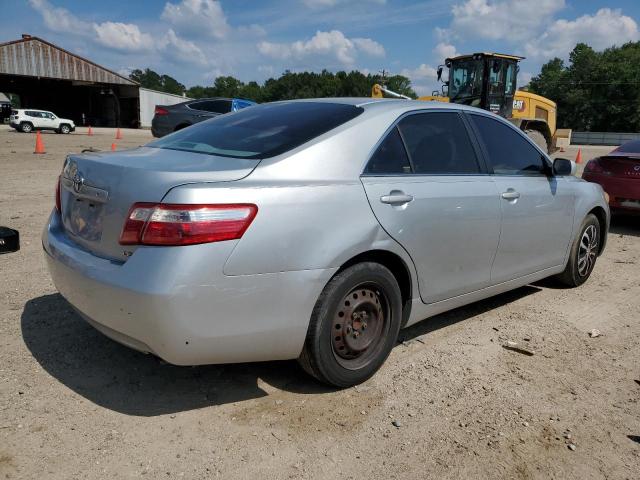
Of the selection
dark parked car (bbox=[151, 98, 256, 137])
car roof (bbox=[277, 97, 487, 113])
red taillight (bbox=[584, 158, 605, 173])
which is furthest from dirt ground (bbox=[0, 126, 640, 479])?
dark parked car (bbox=[151, 98, 256, 137])

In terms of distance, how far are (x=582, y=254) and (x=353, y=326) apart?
3083 mm

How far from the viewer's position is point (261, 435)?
101 inches

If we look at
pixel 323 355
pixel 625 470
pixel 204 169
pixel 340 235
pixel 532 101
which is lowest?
pixel 625 470

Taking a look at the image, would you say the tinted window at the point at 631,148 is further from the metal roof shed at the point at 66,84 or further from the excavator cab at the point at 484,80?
the metal roof shed at the point at 66,84

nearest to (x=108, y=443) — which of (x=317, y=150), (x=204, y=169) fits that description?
(x=204, y=169)

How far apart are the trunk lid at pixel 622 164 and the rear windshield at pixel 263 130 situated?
605 centimetres

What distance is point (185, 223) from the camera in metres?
2.33

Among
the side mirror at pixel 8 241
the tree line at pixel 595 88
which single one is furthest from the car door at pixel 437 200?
the tree line at pixel 595 88

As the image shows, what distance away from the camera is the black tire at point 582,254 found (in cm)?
482

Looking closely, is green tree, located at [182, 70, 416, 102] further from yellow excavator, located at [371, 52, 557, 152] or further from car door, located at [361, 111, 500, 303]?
car door, located at [361, 111, 500, 303]

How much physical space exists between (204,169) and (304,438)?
4.55 ft

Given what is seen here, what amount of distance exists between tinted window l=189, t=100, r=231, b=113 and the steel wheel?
11.4m

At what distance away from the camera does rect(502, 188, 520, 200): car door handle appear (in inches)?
148

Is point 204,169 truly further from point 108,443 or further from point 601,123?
point 601,123
